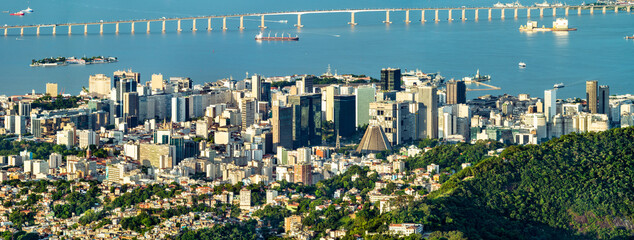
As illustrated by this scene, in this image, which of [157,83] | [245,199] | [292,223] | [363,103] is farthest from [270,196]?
[157,83]

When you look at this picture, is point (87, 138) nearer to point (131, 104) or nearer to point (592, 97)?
point (131, 104)

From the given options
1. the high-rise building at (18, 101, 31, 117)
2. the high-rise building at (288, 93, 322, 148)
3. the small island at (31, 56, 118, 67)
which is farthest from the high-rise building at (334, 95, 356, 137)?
the small island at (31, 56, 118, 67)

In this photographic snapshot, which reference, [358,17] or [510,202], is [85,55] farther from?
[510,202]

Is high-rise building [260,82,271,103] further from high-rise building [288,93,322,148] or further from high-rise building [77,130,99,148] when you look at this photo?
high-rise building [77,130,99,148]

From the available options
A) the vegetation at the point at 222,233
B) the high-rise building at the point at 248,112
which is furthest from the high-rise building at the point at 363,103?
the vegetation at the point at 222,233

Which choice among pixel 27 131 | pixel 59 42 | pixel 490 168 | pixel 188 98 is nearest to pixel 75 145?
pixel 27 131

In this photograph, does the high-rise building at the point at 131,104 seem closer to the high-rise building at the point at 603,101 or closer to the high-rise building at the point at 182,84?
the high-rise building at the point at 182,84
